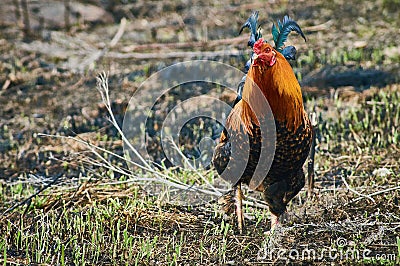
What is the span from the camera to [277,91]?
379 centimetres

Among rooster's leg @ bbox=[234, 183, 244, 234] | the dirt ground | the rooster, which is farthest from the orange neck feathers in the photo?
the dirt ground

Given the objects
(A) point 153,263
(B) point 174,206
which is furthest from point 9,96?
(A) point 153,263

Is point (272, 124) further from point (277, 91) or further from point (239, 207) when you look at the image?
point (239, 207)

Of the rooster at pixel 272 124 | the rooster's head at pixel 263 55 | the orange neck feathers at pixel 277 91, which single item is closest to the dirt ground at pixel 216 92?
the rooster at pixel 272 124

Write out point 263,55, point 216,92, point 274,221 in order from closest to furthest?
point 263,55 < point 274,221 < point 216,92

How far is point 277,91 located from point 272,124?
201 millimetres

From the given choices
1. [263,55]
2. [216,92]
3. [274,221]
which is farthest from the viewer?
[216,92]

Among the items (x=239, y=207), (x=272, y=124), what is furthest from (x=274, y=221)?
(x=272, y=124)

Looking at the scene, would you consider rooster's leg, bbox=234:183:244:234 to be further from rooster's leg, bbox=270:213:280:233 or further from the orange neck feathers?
the orange neck feathers

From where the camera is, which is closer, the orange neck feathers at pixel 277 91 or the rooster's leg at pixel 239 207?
the orange neck feathers at pixel 277 91

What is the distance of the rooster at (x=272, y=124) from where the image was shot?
3.78 meters

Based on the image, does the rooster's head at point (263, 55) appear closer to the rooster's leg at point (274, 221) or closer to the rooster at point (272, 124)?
the rooster at point (272, 124)

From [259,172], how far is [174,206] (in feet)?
3.16

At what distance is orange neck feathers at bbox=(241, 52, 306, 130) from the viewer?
12.4 ft
